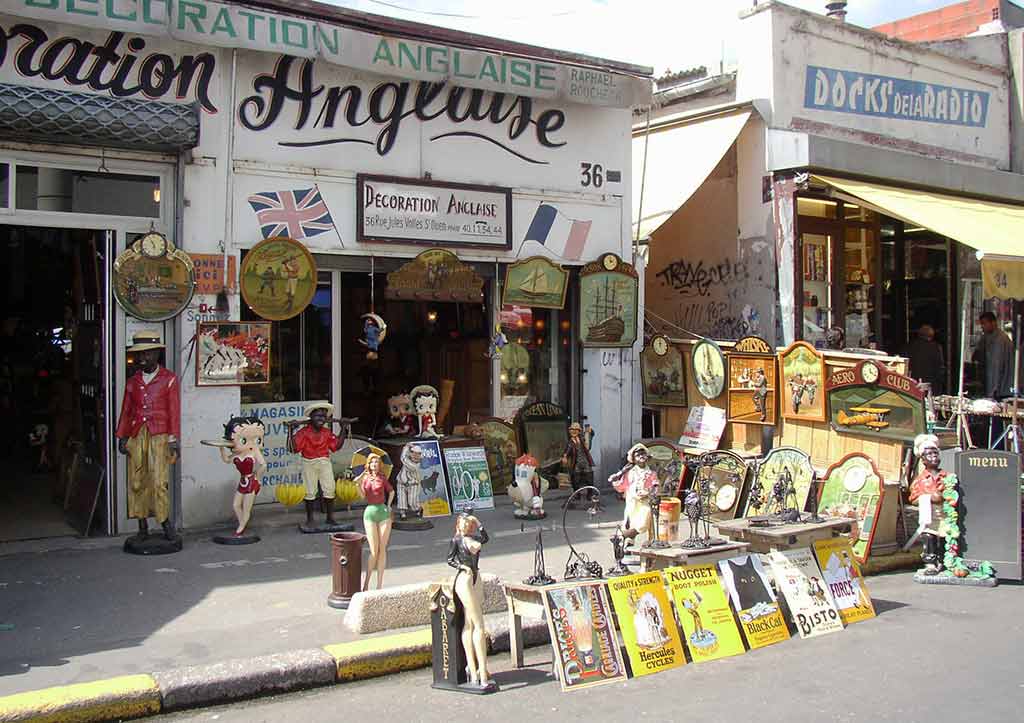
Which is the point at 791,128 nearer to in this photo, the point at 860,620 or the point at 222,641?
the point at 860,620

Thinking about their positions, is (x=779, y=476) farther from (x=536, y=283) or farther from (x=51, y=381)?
(x=51, y=381)

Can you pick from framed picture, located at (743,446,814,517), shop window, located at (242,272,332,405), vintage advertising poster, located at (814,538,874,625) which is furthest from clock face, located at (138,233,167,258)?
vintage advertising poster, located at (814,538,874,625)

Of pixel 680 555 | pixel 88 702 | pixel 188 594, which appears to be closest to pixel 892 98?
pixel 680 555

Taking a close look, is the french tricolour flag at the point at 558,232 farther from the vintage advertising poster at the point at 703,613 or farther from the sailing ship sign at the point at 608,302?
the vintage advertising poster at the point at 703,613

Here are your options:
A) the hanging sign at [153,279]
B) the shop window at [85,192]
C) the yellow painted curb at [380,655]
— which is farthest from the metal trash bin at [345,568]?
the shop window at [85,192]

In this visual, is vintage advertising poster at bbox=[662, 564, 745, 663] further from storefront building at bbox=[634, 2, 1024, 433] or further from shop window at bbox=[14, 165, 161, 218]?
storefront building at bbox=[634, 2, 1024, 433]

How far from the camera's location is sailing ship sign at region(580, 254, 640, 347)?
39.4 ft

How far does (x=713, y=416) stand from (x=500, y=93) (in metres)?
4.68

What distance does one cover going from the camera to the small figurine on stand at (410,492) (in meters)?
9.77

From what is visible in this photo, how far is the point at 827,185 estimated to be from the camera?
1262cm

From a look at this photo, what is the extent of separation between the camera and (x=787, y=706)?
5.38m

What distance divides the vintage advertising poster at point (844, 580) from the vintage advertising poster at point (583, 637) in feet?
6.90

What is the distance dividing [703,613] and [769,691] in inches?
34.6

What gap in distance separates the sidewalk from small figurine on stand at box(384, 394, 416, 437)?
57.1 inches
